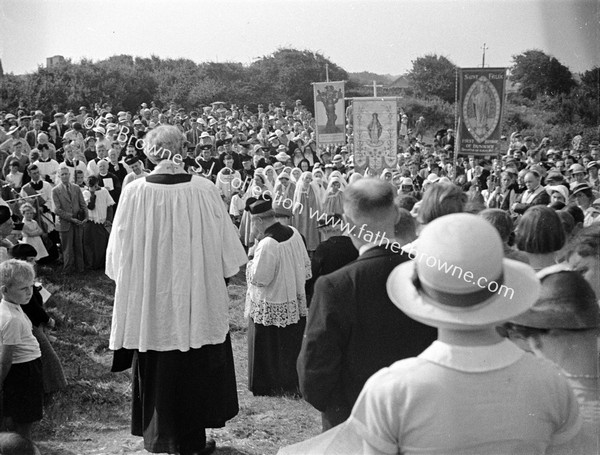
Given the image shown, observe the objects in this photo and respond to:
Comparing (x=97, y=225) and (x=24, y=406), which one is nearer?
(x=24, y=406)

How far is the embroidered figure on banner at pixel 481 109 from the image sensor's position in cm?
781

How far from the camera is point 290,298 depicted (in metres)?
5.89

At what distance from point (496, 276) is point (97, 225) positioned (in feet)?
29.7

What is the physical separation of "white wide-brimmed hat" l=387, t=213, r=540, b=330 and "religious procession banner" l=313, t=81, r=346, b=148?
1039 centimetres

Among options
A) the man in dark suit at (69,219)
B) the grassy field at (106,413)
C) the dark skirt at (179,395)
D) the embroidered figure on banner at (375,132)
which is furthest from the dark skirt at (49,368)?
the embroidered figure on banner at (375,132)

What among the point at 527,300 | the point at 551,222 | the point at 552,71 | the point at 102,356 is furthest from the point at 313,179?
the point at 552,71

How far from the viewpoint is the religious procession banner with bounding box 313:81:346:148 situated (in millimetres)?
12086

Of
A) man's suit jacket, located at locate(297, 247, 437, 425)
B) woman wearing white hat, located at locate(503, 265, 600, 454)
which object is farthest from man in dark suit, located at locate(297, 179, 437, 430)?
woman wearing white hat, located at locate(503, 265, 600, 454)

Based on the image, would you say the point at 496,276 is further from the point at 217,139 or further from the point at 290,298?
the point at 217,139

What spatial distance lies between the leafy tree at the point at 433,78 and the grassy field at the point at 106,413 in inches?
1172

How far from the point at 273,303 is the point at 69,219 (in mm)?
5086

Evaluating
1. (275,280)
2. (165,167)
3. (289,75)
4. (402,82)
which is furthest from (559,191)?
(402,82)

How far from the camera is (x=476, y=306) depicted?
5.72 feet

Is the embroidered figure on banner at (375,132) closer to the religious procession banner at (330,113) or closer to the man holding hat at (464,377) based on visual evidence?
the religious procession banner at (330,113)
